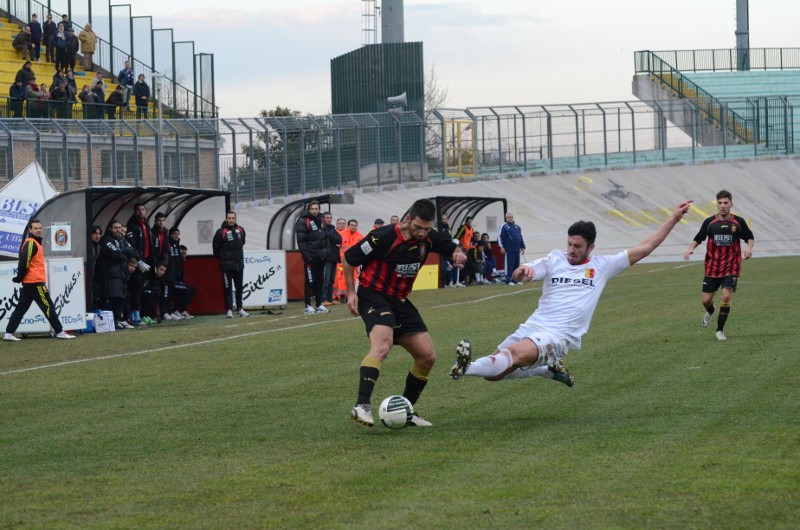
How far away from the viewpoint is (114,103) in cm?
3606

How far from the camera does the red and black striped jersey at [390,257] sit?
975cm

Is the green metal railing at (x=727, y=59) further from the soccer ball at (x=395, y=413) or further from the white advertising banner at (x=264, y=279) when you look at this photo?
the soccer ball at (x=395, y=413)

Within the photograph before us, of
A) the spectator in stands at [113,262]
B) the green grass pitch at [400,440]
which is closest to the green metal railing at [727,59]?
the spectator in stands at [113,262]

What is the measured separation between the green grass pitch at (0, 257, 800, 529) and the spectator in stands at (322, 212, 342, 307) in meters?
8.42

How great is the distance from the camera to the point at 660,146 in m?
56.7

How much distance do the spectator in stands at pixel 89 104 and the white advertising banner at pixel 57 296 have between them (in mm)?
14087

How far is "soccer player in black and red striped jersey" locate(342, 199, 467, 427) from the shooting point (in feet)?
31.6

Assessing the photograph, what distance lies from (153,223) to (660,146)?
118 feet

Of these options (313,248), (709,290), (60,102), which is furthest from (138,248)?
(60,102)

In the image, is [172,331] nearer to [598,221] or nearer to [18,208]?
[18,208]

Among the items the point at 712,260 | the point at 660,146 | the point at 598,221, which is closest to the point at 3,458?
the point at 712,260

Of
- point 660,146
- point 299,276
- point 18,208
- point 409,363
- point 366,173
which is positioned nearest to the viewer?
point 409,363

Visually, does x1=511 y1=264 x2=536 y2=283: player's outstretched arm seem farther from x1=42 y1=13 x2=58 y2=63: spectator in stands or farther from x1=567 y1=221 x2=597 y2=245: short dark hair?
x1=42 y1=13 x2=58 y2=63: spectator in stands

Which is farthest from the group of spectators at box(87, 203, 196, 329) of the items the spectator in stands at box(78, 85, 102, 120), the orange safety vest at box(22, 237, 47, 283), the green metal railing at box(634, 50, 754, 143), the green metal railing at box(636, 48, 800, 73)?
the green metal railing at box(636, 48, 800, 73)
